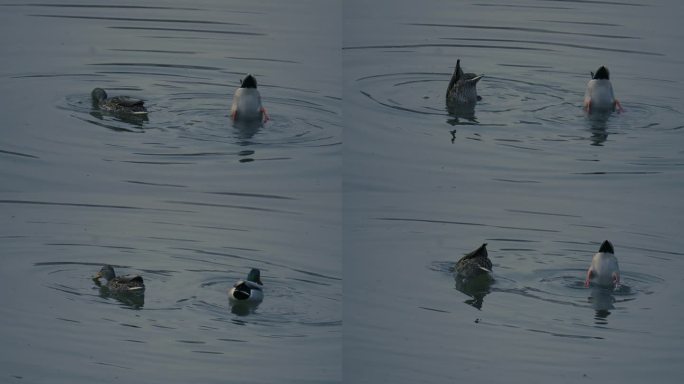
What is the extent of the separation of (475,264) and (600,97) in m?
2.53

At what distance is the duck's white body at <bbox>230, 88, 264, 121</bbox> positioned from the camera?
45.8ft

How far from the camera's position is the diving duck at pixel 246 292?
1291cm

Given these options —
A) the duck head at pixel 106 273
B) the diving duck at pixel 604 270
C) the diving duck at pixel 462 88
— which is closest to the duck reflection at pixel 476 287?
the diving duck at pixel 604 270

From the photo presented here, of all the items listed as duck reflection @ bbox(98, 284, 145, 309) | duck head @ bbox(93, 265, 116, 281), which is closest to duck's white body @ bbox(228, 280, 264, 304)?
duck reflection @ bbox(98, 284, 145, 309)

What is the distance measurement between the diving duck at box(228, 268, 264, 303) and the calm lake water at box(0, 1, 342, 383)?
0.11 metres

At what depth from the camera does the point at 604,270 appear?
41.5 feet

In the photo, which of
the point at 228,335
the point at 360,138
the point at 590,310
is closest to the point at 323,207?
the point at 360,138

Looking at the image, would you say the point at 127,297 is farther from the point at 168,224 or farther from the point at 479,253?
the point at 479,253

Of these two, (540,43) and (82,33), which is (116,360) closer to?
(82,33)

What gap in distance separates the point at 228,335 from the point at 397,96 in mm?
3895

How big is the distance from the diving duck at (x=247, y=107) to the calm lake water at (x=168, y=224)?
0.15 m

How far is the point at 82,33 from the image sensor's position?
1703 cm

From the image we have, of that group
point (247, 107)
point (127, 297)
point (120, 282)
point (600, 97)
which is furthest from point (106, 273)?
point (600, 97)

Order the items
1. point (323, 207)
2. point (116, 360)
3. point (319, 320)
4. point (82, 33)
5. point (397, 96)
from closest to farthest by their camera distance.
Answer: point (116, 360), point (319, 320), point (323, 207), point (397, 96), point (82, 33)
